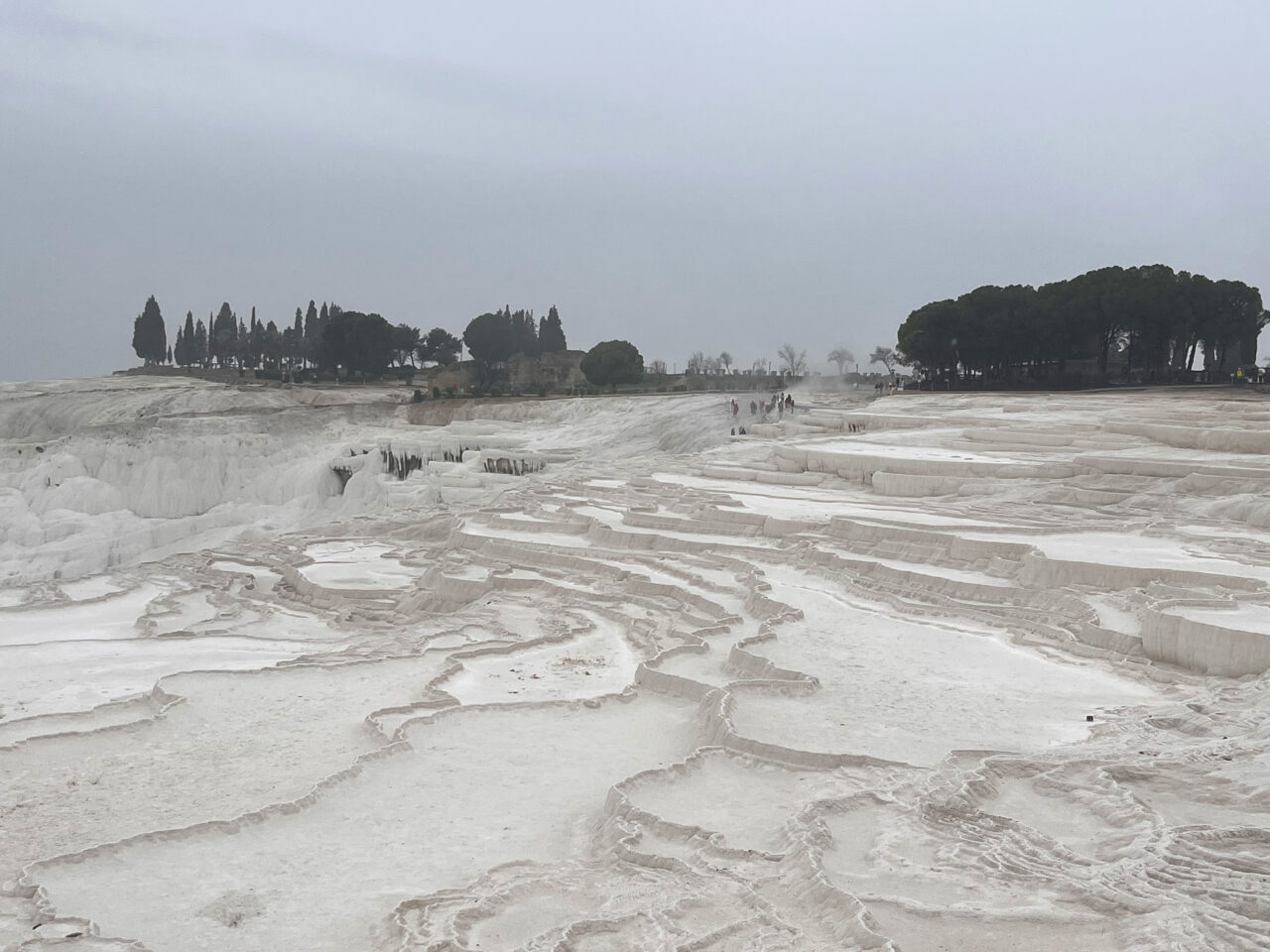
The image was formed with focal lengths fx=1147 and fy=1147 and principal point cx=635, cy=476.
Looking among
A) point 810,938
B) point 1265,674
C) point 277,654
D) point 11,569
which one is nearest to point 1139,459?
point 1265,674

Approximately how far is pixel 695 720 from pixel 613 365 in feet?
129

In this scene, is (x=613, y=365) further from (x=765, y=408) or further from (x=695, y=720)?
(x=695, y=720)

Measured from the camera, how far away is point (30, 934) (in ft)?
16.3

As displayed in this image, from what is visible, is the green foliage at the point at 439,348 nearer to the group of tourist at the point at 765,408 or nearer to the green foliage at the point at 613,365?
the green foliage at the point at 613,365

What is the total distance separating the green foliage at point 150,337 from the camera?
2785 inches

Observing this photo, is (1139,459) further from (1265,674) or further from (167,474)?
(167,474)

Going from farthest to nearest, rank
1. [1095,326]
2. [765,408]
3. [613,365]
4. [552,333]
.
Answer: [552,333] → [613,365] → [1095,326] → [765,408]

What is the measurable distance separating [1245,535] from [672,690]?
7525 millimetres

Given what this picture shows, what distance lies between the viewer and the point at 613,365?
46.9 metres

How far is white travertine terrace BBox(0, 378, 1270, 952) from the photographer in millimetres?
5051

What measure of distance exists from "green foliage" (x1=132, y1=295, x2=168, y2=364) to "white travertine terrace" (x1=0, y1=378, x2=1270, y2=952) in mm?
56338

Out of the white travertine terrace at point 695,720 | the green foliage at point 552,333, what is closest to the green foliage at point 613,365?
the green foliage at point 552,333

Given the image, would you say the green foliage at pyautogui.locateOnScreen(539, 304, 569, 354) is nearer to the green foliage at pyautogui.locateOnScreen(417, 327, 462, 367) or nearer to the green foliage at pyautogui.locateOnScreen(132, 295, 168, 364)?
the green foliage at pyautogui.locateOnScreen(417, 327, 462, 367)

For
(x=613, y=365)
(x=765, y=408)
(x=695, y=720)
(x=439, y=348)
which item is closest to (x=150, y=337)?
(x=439, y=348)
